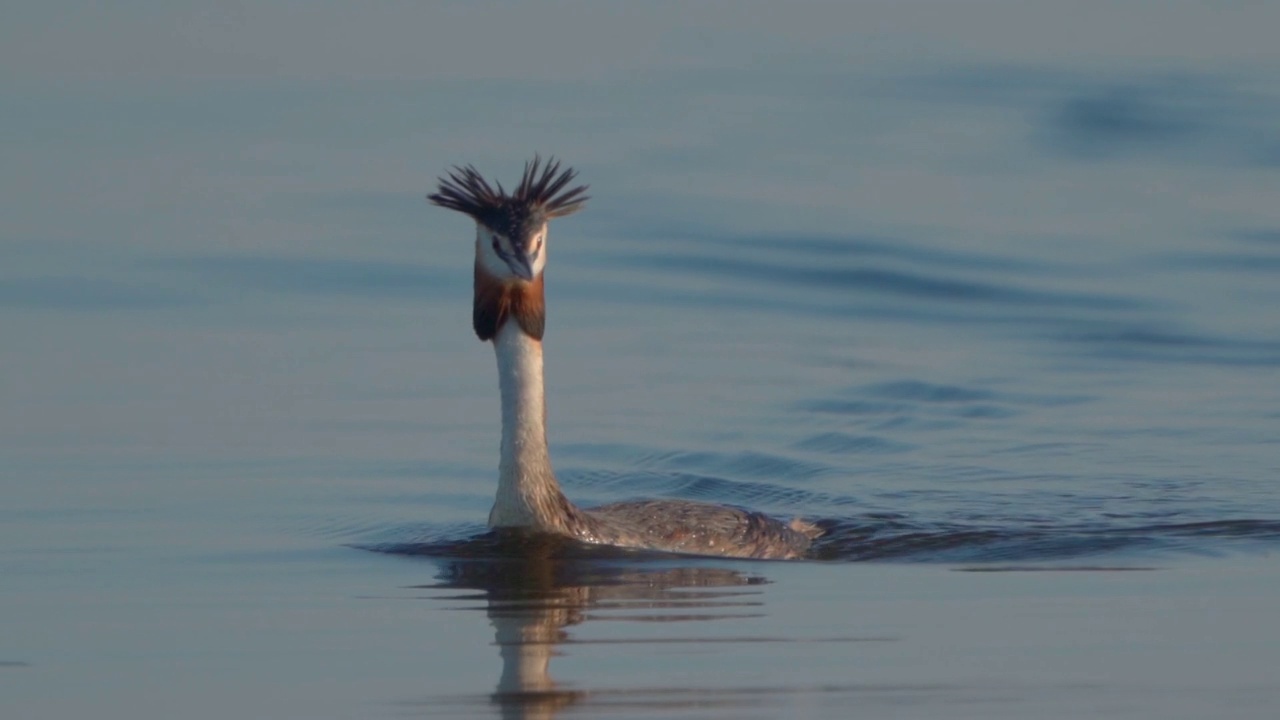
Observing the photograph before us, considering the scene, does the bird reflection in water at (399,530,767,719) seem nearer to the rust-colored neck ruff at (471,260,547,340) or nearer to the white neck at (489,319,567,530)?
the white neck at (489,319,567,530)

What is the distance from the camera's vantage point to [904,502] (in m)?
15.6

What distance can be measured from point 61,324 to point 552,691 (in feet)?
42.7

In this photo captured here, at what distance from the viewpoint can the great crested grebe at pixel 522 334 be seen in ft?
39.6

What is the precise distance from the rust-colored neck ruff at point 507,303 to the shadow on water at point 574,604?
1.07 meters

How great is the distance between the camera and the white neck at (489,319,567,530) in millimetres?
12242

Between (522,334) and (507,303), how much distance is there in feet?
0.62

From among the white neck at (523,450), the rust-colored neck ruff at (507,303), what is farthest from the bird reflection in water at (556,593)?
the rust-colored neck ruff at (507,303)

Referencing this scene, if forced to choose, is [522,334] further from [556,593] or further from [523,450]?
[556,593]

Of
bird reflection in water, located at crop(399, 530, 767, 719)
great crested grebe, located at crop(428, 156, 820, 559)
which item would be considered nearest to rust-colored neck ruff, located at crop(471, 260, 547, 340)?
great crested grebe, located at crop(428, 156, 820, 559)

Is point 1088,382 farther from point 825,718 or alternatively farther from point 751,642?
point 825,718

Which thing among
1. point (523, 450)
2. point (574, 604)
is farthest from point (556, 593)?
point (523, 450)

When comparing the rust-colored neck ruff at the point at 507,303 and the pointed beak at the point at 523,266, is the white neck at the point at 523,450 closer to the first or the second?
the rust-colored neck ruff at the point at 507,303

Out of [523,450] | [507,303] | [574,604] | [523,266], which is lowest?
[574,604]

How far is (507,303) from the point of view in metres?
12.1
